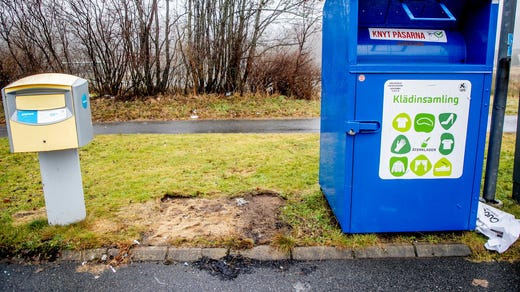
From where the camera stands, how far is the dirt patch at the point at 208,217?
3566 mm

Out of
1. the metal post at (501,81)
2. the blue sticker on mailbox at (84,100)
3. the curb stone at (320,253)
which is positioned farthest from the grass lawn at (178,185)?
the blue sticker on mailbox at (84,100)

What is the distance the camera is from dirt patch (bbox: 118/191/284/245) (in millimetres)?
3566

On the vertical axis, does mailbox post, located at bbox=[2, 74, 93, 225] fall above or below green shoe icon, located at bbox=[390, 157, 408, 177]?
above

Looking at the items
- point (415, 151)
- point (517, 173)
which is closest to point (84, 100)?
point (415, 151)

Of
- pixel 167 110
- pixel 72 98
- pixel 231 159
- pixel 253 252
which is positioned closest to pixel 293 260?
pixel 253 252

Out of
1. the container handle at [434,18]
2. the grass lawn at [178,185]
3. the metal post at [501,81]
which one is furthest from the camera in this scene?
the metal post at [501,81]

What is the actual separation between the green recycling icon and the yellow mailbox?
8.90 ft

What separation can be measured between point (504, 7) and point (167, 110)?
357 inches

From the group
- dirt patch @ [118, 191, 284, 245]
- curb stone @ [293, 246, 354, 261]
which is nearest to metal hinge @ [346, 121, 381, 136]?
curb stone @ [293, 246, 354, 261]

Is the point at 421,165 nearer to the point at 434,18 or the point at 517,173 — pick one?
the point at 434,18

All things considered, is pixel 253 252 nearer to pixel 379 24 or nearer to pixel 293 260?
pixel 293 260

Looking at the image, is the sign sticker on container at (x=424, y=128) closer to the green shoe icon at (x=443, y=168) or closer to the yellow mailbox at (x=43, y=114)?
the green shoe icon at (x=443, y=168)

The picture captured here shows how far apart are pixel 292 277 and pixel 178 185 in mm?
2354

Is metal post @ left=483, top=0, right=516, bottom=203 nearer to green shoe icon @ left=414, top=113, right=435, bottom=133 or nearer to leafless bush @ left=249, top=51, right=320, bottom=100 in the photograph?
green shoe icon @ left=414, top=113, right=435, bottom=133
